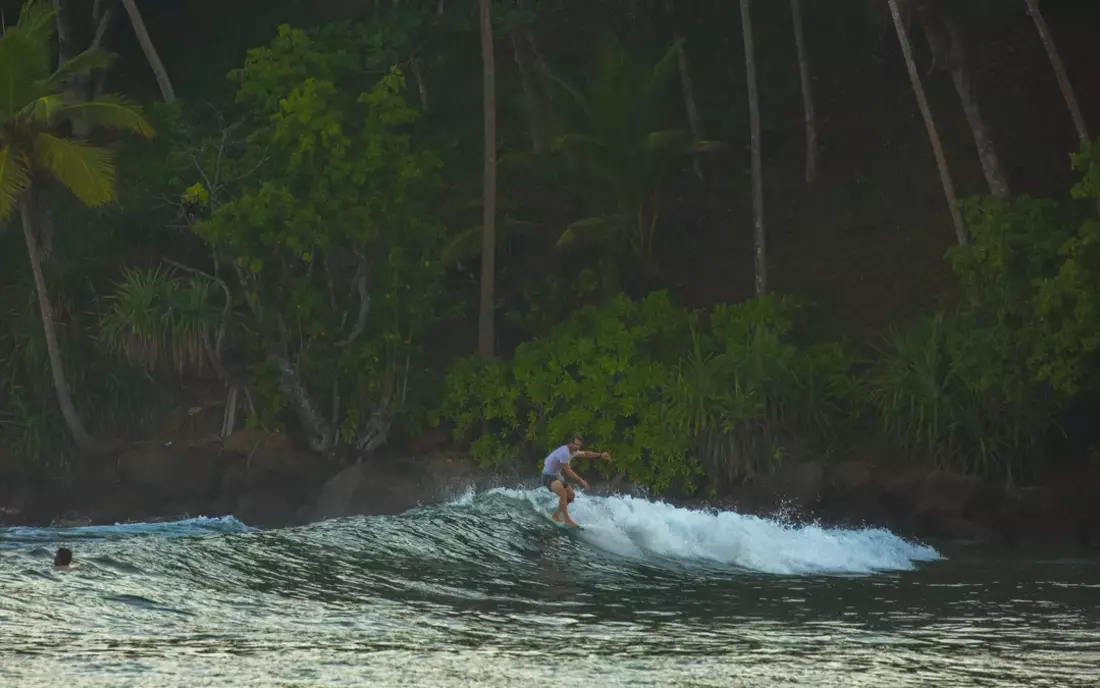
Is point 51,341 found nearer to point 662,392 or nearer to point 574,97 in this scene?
point 574,97

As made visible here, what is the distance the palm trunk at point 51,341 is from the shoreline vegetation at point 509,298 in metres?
0.09

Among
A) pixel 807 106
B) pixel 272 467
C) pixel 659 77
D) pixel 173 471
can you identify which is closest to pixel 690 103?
pixel 807 106

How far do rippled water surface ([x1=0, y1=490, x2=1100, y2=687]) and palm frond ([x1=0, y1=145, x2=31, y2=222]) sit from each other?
10.2m

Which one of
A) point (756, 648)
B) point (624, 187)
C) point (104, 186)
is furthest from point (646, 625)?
point (624, 187)

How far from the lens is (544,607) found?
757 inches

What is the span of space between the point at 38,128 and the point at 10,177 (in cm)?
104

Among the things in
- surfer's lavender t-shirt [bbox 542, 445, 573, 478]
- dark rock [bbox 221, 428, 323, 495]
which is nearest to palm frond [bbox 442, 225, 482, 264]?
dark rock [bbox 221, 428, 323, 495]

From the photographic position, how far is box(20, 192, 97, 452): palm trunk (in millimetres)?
33500

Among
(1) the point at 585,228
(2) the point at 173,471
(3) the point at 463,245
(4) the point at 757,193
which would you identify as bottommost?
(2) the point at 173,471

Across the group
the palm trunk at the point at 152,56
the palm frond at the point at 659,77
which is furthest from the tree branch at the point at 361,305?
the palm frond at the point at 659,77

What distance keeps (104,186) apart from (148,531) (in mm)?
6316

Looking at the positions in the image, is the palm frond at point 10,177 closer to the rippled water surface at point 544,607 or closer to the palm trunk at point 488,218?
the palm trunk at point 488,218

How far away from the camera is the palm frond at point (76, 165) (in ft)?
104

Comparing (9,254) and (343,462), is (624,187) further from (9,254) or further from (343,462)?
(9,254)
